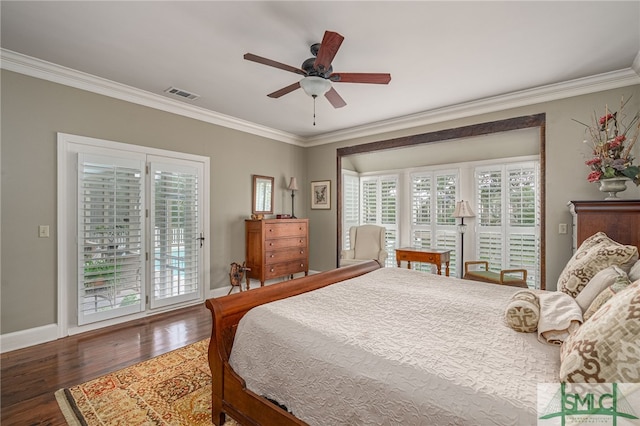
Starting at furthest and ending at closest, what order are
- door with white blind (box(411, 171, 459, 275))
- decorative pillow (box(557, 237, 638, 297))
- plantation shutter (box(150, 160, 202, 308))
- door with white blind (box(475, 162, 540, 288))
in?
1. door with white blind (box(411, 171, 459, 275))
2. door with white blind (box(475, 162, 540, 288))
3. plantation shutter (box(150, 160, 202, 308))
4. decorative pillow (box(557, 237, 638, 297))

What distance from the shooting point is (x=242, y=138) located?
485 cm

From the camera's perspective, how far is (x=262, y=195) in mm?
5133

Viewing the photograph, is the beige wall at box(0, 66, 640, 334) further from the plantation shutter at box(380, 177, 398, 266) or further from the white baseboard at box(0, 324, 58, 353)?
the plantation shutter at box(380, 177, 398, 266)

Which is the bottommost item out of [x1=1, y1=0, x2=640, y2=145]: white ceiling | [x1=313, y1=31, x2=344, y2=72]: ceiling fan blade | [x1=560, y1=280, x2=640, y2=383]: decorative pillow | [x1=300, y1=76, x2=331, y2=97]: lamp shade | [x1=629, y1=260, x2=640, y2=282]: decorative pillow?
[x1=560, y1=280, x2=640, y2=383]: decorative pillow

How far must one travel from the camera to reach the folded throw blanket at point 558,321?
1.28 metres

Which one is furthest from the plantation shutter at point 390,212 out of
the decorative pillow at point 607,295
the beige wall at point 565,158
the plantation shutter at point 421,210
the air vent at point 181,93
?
the decorative pillow at point 607,295

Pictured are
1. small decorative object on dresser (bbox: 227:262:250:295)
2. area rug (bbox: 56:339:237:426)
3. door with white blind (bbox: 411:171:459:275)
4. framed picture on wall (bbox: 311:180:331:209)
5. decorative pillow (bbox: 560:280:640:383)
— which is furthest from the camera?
framed picture on wall (bbox: 311:180:331:209)

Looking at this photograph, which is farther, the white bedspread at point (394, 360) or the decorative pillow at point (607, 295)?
the decorative pillow at point (607, 295)

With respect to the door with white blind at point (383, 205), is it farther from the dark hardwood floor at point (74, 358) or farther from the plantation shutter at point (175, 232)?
the dark hardwood floor at point (74, 358)

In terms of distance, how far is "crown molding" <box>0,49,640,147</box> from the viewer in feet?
9.51

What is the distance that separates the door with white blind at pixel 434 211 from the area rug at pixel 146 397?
4447 mm

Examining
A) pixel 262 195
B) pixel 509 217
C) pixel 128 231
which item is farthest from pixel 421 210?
pixel 128 231

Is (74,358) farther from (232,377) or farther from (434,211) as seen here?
(434,211)

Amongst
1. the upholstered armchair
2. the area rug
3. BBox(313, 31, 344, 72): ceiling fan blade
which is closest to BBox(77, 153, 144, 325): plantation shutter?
the area rug
